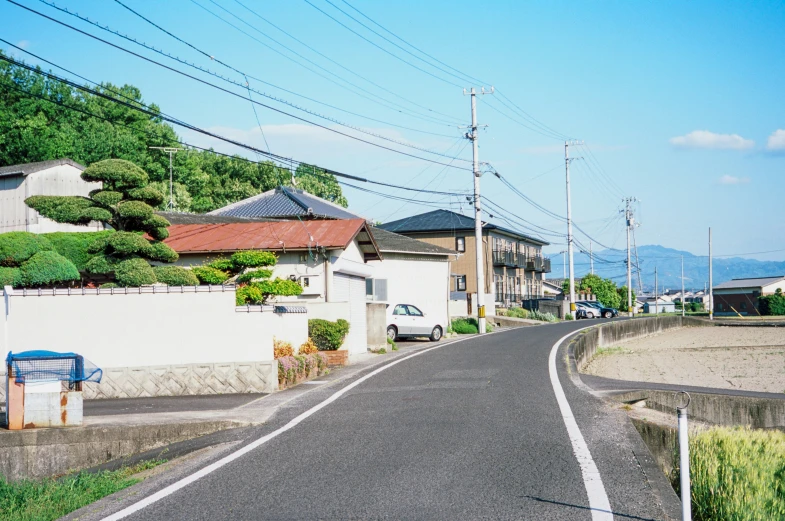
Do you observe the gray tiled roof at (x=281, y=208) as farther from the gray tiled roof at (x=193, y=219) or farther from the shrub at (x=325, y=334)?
the shrub at (x=325, y=334)

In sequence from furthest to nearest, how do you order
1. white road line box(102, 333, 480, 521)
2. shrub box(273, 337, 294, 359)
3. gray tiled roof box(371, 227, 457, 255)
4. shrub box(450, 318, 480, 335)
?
shrub box(450, 318, 480, 335), gray tiled roof box(371, 227, 457, 255), shrub box(273, 337, 294, 359), white road line box(102, 333, 480, 521)

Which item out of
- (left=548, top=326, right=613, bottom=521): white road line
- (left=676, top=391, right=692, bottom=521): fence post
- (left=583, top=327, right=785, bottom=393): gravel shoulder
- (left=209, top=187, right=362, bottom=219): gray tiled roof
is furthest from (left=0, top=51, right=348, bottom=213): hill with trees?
(left=676, top=391, right=692, bottom=521): fence post

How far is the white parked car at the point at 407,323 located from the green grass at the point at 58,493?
24.8 metres

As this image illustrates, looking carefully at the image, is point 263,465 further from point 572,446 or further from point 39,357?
Answer: point 39,357

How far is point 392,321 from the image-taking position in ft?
112

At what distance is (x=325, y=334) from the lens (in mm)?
21922

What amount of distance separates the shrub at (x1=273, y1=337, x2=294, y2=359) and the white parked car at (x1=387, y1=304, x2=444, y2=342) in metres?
15.9

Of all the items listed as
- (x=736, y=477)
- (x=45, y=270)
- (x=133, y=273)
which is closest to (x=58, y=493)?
(x=736, y=477)

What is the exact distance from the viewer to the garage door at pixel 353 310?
2578 centimetres

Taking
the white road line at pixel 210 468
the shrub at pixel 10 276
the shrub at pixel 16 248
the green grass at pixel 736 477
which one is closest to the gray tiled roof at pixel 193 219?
the shrub at pixel 16 248

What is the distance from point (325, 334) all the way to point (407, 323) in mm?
12796

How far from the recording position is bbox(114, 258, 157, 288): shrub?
20.2 meters

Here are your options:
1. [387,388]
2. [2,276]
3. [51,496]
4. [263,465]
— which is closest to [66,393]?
[51,496]

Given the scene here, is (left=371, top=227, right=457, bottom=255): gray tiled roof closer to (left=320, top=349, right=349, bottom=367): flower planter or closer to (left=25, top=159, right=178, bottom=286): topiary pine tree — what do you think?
(left=320, top=349, right=349, bottom=367): flower planter
